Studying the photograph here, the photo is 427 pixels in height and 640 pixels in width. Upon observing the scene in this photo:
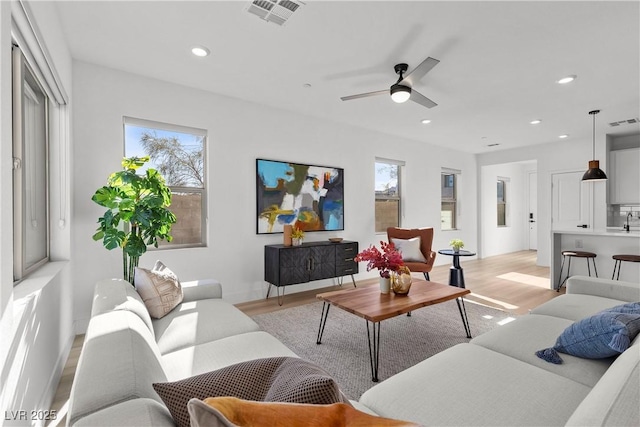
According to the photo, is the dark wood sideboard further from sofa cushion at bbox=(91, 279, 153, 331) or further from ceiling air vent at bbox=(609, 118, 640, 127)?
ceiling air vent at bbox=(609, 118, 640, 127)

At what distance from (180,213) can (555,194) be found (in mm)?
7070

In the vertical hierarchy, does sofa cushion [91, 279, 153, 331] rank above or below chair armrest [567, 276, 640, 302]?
above

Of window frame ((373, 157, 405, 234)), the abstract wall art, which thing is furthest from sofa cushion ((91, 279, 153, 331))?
window frame ((373, 157, 405, 234))

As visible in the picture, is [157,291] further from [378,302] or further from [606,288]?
[606,288]

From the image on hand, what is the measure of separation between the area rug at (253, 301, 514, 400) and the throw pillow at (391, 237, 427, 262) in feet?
2.90

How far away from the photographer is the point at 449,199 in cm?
707

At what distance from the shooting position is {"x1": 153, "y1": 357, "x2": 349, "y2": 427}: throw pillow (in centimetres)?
73

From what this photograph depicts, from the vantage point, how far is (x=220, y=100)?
12.6 feet

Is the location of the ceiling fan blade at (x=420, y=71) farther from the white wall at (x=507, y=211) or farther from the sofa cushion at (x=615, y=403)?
the white wall at (x=507, y=211)

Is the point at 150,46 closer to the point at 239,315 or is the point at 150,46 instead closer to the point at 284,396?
the point at 239,315

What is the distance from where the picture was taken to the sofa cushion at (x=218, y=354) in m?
1.48

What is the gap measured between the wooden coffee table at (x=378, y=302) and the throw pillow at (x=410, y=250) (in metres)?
1.58

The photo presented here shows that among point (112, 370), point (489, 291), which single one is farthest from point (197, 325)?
point (489, 291)

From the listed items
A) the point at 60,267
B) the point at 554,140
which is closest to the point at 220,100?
the point at 60,267
